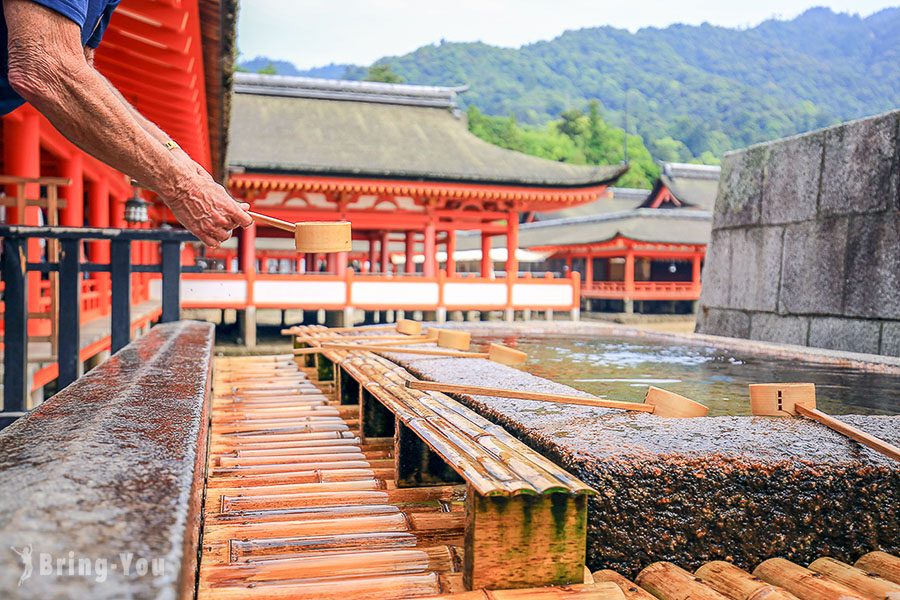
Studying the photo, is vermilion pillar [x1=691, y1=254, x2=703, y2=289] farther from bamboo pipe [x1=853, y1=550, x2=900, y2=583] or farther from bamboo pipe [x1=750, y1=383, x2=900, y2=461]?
bamboo pipe [x1=853, y1=550, x2=900, y2=583]

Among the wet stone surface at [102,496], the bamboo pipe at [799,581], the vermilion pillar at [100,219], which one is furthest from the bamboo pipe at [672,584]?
the vermilion pillar at [100,219]

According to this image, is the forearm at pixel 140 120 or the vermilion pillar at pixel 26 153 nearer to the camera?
the forearm at pixel 140 120

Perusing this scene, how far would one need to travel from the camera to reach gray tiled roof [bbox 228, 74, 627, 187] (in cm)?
1616

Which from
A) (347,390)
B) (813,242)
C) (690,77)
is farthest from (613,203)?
(690,77)

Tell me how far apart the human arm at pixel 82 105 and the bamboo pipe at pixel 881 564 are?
72.9 inches

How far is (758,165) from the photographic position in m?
5.98

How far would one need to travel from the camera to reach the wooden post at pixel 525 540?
5.15 feet

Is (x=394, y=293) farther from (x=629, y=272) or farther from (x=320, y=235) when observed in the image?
(x=320, y=235)

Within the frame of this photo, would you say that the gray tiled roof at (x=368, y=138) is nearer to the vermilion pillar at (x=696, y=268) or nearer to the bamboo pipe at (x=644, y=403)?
the vermilion pillar at (x=696, y=268)

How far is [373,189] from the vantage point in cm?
1546

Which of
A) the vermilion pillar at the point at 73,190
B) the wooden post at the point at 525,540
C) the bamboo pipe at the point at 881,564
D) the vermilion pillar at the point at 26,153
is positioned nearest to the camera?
the wooden post at the point at 525,540

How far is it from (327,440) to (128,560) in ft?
7.90

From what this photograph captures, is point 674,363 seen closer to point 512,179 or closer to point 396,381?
point 396,381

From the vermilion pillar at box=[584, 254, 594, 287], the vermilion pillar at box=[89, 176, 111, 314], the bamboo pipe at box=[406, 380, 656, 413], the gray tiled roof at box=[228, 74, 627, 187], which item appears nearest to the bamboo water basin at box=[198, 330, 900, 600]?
the bamboo pipe at box=[406, 380, 656, 413]
